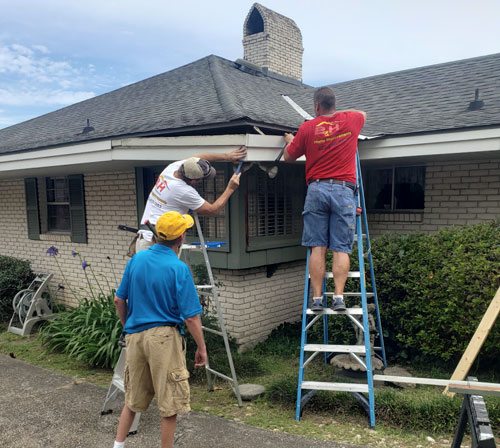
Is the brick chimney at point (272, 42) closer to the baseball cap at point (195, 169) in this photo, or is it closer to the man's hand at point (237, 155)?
the man's hand at point (237, 155)

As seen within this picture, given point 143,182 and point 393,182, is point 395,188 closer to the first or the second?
point 393,182

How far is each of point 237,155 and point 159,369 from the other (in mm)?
2296

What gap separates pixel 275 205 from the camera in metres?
6.46

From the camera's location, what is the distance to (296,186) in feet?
22.4

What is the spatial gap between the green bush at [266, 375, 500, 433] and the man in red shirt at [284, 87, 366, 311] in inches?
36.4

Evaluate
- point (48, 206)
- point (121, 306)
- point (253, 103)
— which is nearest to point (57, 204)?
point (48, 206)

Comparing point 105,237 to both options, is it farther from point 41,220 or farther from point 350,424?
point 350,424

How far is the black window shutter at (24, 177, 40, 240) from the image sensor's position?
8812 mm

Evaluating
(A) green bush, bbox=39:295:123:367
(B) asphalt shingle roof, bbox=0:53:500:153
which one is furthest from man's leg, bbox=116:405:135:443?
Answer: (B) asphalt shingle roof, bbox=0:53:500:153

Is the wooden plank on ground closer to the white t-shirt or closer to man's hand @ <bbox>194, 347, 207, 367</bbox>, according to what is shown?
man's hand @ <bbox>194, 347, 207, 367</bbox>

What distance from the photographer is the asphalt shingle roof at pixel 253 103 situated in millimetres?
5746

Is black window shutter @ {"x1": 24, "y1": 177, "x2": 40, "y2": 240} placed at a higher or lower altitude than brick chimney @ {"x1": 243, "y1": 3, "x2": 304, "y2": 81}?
lower

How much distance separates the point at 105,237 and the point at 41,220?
2077 millimetres

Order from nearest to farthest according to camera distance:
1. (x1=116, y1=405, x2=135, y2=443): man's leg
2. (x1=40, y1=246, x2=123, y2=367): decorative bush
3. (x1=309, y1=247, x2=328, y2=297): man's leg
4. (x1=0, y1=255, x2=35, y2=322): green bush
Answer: (x1=116, y1=405, x2=135, y2=443): man's leg < (x1=309, y1=247, x2=328, y2=297): man's leg < (x1=40, y1=246, x2=123, y2=367): decorative bush < (x1=0, y1=255, x2=35, y2=322): green bush
